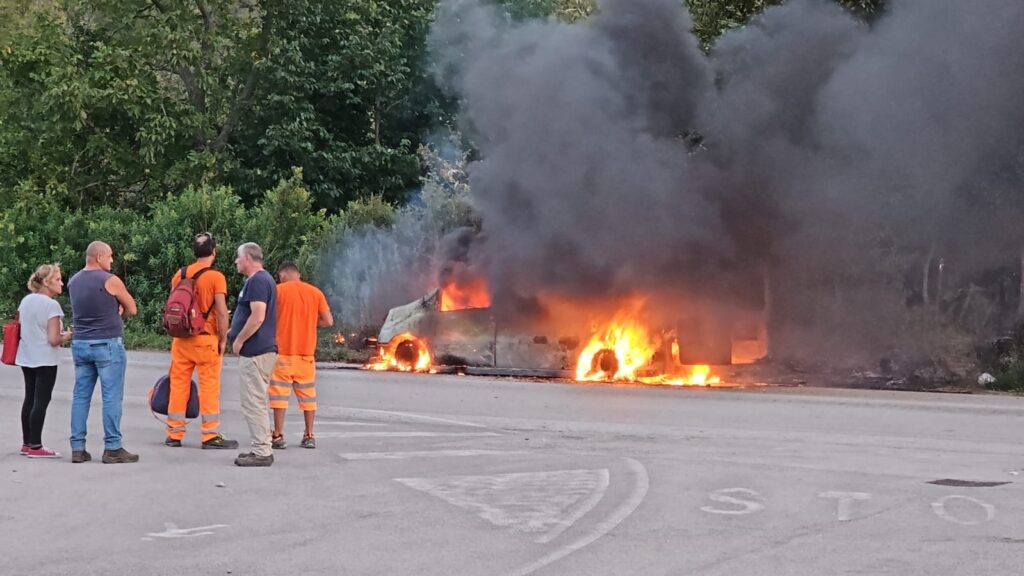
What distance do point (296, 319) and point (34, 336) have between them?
2109 mm

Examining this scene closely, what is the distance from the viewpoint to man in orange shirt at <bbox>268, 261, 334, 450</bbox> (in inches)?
449

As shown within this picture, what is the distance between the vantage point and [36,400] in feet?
35.0

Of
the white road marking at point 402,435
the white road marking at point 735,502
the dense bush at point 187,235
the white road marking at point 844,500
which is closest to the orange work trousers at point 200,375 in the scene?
the white road marking at point 402,435

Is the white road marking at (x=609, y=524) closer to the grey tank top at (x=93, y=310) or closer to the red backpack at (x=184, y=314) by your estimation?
the red backpack at (x=184, y=314)

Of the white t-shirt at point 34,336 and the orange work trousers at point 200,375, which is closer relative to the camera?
the white t-shirt at point 34,336

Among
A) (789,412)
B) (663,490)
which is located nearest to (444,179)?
(789,412)

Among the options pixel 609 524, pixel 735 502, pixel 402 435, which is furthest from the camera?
pixel 402 435

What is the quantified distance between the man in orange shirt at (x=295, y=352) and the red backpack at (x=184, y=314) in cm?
86

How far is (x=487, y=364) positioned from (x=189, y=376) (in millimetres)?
8982

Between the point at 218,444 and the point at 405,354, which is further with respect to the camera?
the point at 405,354

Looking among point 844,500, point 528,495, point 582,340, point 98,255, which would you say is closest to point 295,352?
point 98,255

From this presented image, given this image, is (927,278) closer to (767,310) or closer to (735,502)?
(767,310)

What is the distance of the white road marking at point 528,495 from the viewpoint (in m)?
8.06

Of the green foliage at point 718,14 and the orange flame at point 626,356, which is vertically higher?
the green foliage at point 718,14
